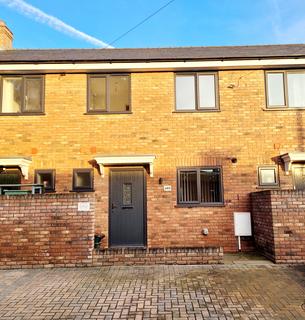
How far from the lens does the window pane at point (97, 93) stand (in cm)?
903

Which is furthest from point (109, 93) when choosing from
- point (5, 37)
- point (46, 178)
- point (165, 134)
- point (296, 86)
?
point (5, 37)

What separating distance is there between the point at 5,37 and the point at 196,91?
26.6 ft

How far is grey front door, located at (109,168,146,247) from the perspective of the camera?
8.55 meters

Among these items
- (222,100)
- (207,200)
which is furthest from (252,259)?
(222,100)

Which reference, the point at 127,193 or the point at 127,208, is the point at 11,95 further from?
the point at 127,208

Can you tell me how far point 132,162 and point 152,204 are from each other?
1279 mm

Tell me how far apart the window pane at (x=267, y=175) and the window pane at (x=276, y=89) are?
1903 millimetres

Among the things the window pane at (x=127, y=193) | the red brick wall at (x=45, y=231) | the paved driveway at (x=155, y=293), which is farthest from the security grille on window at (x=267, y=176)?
the red brick wall at (x=45, y=231)

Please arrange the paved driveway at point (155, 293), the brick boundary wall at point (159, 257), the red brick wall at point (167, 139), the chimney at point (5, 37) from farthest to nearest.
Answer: the chimney at point (5, 37), the red brick wall at point (167, 139), the brick boundary wall at point (159, 257), the paved driveway at point (155, 293)

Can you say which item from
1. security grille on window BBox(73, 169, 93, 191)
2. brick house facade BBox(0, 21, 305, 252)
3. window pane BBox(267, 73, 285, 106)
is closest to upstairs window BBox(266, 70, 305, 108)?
window pane BBox(267, 73, 285, 106)

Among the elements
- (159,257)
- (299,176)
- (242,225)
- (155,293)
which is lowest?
(155,293)

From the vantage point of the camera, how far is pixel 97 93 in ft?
29.9

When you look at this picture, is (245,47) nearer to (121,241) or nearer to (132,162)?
(132,162)

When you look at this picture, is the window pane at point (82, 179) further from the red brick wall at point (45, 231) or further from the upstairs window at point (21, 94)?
the upstairs window at point (21, 94)
